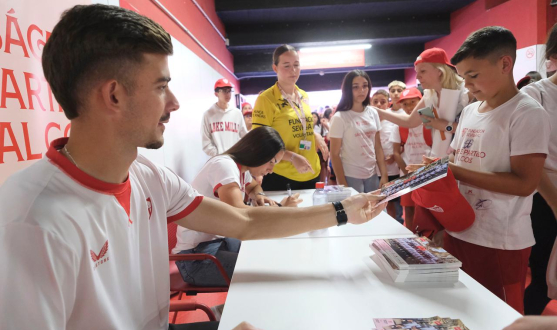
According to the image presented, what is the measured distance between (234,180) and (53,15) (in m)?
1.18

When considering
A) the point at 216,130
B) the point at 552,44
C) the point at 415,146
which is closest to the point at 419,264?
the point at 552,44

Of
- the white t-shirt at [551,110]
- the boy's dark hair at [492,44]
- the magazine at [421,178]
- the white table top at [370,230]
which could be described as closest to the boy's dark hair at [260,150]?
the white table top at [370,230]

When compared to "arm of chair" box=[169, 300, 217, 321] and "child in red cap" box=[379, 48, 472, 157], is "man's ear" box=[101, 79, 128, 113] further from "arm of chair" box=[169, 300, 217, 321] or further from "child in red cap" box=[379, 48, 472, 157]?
"child in red cap" box=[379, 48, 472, 157]

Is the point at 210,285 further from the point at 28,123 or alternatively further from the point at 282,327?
the point at 28,123

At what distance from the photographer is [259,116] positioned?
8.55ft

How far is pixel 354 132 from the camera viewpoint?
9.71 ft

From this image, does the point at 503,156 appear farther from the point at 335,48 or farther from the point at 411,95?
the point at 335,48

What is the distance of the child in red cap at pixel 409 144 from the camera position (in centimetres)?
320

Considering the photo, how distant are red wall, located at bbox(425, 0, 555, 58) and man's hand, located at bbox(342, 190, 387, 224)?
468 centimetres

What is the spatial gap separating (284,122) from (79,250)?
80.2 inches

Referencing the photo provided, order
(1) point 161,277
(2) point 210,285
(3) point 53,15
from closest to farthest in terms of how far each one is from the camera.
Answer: (1) point 161,277 → (3) point 53,15 → (2) point 210,285

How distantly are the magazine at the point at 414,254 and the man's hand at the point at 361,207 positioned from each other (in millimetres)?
134

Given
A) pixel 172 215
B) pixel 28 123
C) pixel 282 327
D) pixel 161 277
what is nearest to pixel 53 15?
pixel 28 123

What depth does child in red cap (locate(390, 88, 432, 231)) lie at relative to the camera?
3203 mm
